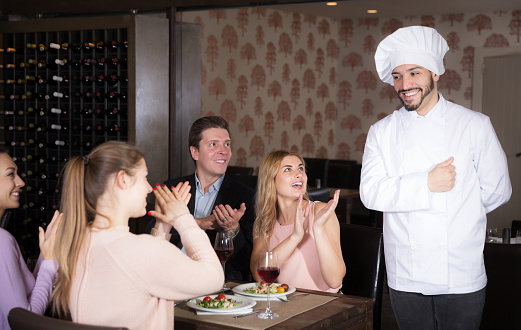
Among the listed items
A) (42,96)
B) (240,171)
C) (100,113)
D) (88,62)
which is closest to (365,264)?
(100,113)

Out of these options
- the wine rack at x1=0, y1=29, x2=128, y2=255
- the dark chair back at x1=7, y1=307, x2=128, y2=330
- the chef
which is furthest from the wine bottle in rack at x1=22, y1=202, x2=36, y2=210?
the dark chair back at x1=7, y1=307, x2=128, y2=330

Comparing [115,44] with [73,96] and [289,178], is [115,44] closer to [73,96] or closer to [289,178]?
[73,96]

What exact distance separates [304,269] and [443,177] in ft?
2.19

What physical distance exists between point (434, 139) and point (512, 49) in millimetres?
5498

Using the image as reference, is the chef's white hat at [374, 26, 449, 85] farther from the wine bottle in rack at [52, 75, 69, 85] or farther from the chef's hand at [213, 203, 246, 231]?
the wine bottle in rack at [52, 75, 69, 85]

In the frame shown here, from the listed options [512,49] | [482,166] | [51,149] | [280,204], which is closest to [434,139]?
[482,166]

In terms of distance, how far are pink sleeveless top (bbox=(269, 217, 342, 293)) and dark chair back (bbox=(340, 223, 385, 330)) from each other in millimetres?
176

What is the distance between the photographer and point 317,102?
27.2 ft

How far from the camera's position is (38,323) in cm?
→ 156

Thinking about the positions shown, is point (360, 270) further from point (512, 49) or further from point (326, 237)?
point (512, 49)

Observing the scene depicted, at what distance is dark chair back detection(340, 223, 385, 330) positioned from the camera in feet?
8.81

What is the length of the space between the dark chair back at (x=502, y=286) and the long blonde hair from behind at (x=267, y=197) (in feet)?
3.15

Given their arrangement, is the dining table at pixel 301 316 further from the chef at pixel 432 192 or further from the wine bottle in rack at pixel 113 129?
the wine bottle in rack at pixel 113 129

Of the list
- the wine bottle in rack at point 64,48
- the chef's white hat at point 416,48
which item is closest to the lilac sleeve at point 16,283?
the chef's white hat at point 416,48
